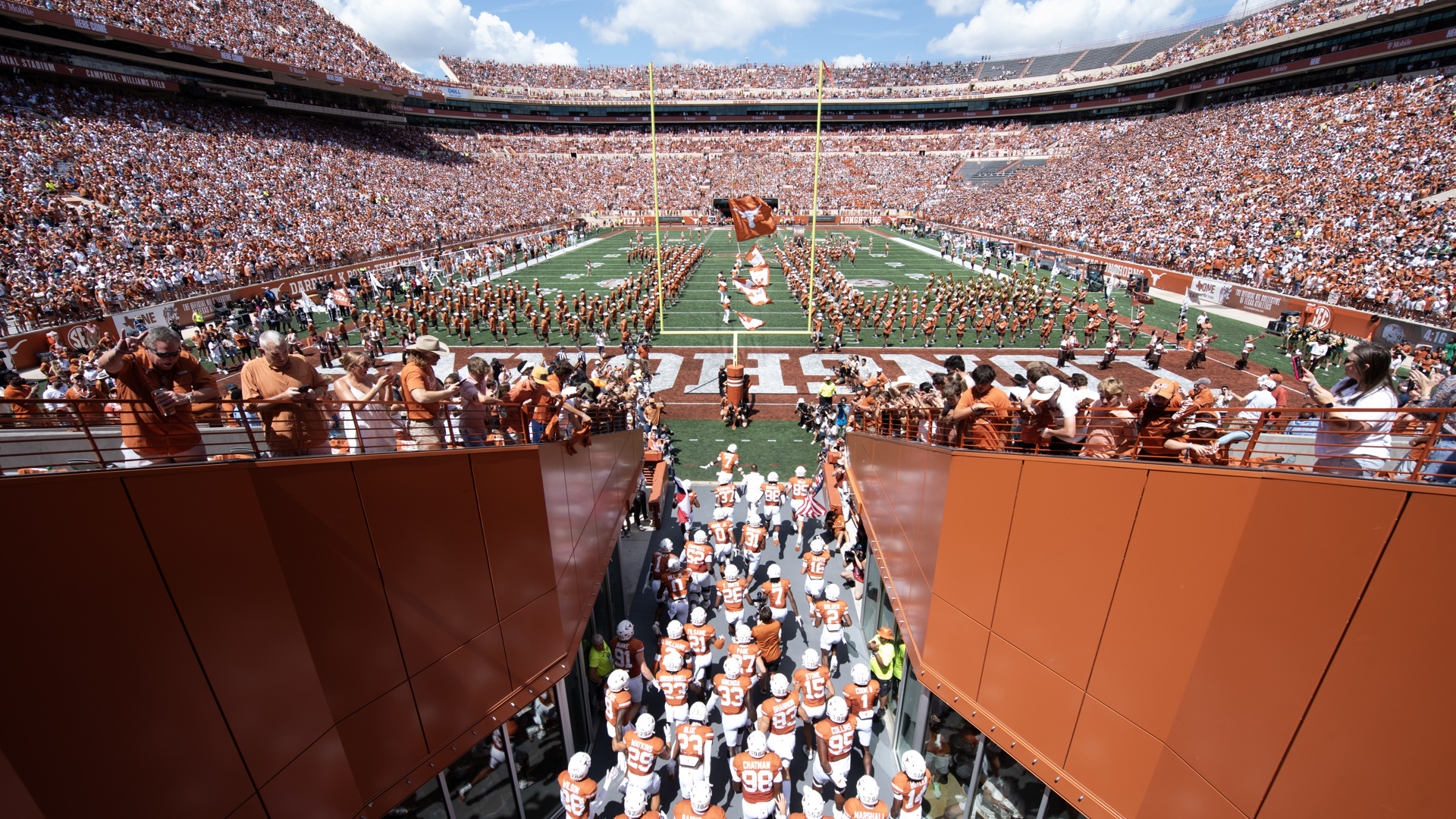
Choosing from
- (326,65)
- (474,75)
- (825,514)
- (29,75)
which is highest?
(474,75)

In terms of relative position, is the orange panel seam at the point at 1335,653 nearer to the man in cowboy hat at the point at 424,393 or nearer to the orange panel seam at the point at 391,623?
the orange panel seam at the point at 391,623

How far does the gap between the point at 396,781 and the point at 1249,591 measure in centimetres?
582

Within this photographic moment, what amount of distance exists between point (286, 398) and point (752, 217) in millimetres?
16399

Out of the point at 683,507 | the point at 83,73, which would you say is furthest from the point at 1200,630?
the point at 83,73

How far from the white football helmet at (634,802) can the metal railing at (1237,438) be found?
419 centimetres

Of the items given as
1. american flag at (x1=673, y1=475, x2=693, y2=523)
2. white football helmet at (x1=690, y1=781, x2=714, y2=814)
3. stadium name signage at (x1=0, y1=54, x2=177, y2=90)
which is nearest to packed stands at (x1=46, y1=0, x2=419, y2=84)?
stadium name signage at (x1=0, y1=54, x2=177, y2=90)

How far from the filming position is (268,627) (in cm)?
336

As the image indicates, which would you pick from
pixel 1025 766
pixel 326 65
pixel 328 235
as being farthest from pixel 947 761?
pixel 326 65

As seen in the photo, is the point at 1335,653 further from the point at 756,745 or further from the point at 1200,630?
the point at 756,745

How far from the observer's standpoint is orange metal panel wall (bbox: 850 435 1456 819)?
2639 millimetres

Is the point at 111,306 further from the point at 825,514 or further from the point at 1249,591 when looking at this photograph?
the point at 1249,591

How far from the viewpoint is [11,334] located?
16.5 metres

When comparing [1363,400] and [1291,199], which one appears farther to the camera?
[1291,199]

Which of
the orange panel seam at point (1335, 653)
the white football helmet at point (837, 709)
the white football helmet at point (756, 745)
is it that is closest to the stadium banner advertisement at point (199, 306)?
the white football helmet at point (756, 745)
